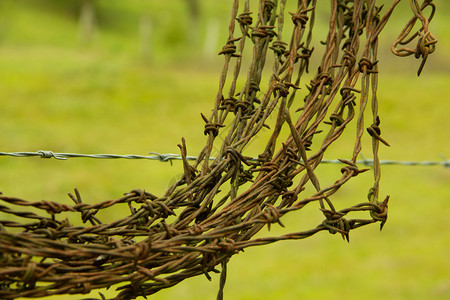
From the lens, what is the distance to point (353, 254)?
23.1ft

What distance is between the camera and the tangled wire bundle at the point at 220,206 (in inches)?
42.8

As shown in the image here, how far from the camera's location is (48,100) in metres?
15.5

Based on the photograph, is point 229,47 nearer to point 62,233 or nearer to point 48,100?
point 62,233

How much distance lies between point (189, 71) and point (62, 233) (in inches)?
846

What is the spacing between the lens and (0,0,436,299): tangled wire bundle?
1.09m

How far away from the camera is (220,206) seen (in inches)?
55.4

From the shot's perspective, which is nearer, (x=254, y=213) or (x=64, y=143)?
(x=254, y=213)

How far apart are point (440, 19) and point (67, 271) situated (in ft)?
158

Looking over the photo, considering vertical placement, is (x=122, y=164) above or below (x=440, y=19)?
below

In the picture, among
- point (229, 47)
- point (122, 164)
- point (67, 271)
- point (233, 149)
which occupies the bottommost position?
point (122, 164)

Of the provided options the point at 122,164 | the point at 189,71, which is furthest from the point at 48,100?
the point at 189,71

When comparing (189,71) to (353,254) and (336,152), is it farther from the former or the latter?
(353,254)

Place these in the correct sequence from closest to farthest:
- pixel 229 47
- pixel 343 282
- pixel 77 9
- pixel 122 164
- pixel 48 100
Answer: pixel 229 47 → pixel 343 282 → pixel 122 164 → pixel 48 100 → pixel 77 9

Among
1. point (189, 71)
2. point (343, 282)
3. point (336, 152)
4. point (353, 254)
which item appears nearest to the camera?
point (343, 282)
